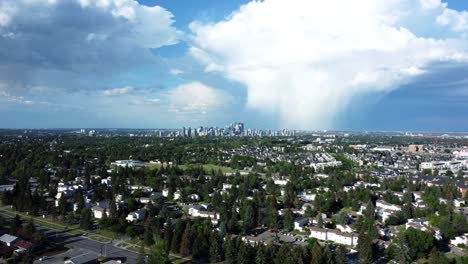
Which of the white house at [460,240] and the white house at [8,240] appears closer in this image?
the white house at [8,240]

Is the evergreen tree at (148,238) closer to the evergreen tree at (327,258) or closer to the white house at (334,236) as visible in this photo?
the evergreen tree at (327,258)

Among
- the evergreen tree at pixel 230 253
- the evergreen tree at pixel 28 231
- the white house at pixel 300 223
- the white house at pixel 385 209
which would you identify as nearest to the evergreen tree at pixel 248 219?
the white house at pixel 300 223

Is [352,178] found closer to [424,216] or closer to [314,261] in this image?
[424,216]

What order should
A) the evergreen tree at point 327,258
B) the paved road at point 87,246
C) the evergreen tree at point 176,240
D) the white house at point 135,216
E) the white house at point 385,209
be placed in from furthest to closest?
1. the white house at point 385,209
2. the white house at point 135,216
3. the evergreen tree at point 176,240
4. the paved road at point 87,246
5. the evergreen tree at point 327,258

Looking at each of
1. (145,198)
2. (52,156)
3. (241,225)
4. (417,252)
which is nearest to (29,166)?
(52,156)

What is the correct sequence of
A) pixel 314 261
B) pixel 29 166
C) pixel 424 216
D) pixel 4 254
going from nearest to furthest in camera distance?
pixel 314 261, pixel 4 254, pixel 424 216, pixel 29 166

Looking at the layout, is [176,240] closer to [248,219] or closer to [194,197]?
[248,219]

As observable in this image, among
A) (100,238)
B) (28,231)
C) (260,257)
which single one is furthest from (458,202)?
(28,231)

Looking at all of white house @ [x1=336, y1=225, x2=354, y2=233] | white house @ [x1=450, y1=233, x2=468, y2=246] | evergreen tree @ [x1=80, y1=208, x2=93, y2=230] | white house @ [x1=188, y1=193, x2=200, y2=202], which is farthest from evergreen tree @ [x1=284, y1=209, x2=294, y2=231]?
evergreen tree @ [x1=80, y1=208, x2=93, y2=230]
